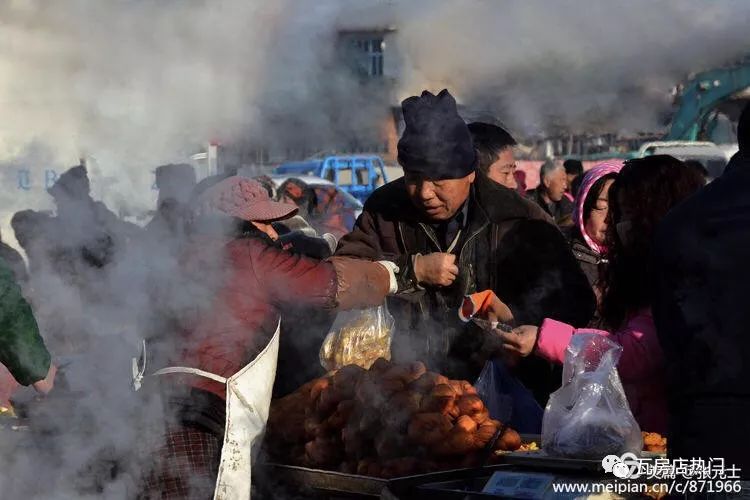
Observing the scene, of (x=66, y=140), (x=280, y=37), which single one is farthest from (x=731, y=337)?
(x=66, y=140)

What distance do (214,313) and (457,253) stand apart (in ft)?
3.73

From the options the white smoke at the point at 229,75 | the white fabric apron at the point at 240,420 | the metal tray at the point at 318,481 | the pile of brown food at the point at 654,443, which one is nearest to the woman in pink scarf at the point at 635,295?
the pile of brown food at the point at 654,443

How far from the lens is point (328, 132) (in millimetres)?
5438

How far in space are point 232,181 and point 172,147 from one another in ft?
1.47

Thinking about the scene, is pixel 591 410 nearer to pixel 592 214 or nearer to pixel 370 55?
pixel 592 214

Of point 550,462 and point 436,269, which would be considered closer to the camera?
point 550,462

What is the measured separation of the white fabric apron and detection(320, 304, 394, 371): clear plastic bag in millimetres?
563

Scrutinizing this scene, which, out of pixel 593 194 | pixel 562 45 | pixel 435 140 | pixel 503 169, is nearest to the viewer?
pixel 435 140

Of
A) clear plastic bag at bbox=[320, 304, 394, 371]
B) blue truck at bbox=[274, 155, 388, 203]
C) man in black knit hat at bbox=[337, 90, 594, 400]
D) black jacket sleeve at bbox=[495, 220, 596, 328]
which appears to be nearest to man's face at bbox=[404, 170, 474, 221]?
man in black knit hat at bbox=[337, 90, 594, 400]

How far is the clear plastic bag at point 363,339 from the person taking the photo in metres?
4.63

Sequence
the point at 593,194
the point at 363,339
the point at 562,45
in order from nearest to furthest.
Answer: the point at 363,339
the point at 562,45
the point at 593,194

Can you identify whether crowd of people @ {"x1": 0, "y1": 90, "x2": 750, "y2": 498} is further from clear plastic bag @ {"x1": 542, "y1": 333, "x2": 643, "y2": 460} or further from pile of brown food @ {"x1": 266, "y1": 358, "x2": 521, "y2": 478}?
pile of brown food @ {"x1": 266, "y1": 358, "x2": 521, "y2": 478}

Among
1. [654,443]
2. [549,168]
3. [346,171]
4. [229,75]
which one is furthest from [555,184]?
[654,443]

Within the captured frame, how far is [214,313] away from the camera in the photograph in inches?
159
